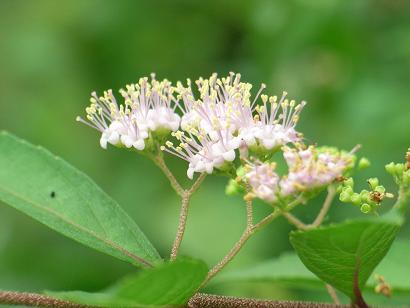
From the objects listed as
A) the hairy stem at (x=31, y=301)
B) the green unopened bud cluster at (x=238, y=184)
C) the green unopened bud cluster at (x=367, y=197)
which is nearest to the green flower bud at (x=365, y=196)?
the green unopened bud cluster at (x=367, y=197)

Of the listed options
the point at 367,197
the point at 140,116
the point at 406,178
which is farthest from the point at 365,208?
the point at 140,116

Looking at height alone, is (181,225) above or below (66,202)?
above

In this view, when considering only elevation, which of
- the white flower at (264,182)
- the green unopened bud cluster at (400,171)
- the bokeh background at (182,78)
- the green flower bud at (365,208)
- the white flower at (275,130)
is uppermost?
the green unopened bud cluster at (400,171)

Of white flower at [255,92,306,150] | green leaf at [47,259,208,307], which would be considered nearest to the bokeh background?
white flower at [255,92,306,150]

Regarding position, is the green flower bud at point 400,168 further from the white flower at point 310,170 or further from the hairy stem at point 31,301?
the hairy stem at point 31,301

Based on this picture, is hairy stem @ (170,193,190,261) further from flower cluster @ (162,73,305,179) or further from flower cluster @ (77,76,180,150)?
flower cluster @ (77,76,180,150)

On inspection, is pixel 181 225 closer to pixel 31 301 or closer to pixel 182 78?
pixel 31 301

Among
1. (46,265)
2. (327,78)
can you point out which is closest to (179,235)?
(46,265)
